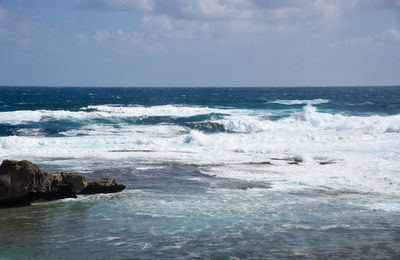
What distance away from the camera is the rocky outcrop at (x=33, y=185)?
579 inches

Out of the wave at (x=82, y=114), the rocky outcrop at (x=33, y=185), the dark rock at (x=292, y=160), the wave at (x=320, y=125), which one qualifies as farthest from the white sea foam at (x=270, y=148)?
the rocky outcrop at (x=33, y=185)

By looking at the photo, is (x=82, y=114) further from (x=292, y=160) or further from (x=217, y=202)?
(x=217, y=202)

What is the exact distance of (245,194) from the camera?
55.3 ft

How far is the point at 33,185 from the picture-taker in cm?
1505

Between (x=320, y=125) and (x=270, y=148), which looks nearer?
(x=270, y=148)

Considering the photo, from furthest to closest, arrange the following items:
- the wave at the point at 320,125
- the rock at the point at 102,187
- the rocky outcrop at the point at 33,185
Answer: the wave at the point at 320,125 < the rock at the point at 102,187 < the rocky outcrop at the point at 33,185

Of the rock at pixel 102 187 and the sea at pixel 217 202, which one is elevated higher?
the rock at pixel 102 187

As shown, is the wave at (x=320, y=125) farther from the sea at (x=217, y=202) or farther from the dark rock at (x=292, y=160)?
the dark rock at (x=292, y=160)

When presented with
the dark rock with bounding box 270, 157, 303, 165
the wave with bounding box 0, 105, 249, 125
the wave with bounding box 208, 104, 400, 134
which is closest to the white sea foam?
the wave with bounding box 208, 104, 400, 134

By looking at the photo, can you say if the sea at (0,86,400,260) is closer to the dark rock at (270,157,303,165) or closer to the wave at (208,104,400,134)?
the dark rock at (270,157,303,165)

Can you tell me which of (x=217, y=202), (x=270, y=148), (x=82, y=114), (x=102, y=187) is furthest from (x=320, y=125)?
(x=102, y=187)

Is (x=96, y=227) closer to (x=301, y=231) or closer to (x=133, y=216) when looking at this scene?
(x=133, y=216)

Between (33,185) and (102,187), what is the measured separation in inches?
94.6

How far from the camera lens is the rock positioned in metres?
16.6
